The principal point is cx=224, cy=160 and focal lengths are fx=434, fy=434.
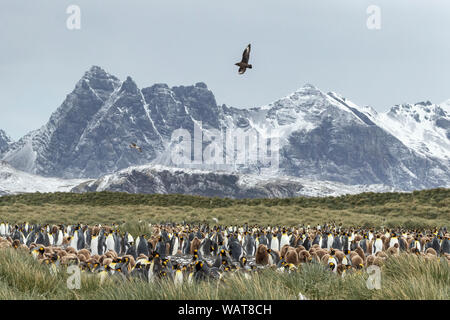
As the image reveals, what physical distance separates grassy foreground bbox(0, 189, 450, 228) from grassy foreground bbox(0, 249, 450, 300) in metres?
19.3

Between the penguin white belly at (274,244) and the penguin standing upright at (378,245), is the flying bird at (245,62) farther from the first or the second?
the penguin standing upright at (378,245)

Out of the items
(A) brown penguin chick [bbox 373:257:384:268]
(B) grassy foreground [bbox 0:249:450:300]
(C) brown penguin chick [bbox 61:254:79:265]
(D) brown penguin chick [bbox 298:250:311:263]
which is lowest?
(D) brown penguin chick [bbox 298:250:311:263]

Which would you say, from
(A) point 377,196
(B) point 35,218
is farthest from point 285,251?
(A) point 377,196

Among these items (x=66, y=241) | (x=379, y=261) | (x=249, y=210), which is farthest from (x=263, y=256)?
(x=249, y=210)

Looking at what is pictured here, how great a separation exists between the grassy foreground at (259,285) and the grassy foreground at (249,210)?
19340 mm

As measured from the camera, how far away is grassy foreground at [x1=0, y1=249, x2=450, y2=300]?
618cm

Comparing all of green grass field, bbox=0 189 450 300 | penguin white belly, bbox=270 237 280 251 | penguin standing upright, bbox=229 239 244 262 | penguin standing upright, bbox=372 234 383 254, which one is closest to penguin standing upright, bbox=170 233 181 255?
penguin standing upright, bbox=229 239 244 262

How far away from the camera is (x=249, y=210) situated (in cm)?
4459

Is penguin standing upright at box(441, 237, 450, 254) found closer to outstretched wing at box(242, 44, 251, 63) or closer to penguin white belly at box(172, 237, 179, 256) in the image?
penguin white belly at box(172, 237, 179, 256)

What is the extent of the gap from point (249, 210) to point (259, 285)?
3857 centimetres

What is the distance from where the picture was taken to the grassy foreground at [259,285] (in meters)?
6.18
